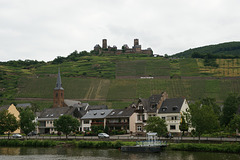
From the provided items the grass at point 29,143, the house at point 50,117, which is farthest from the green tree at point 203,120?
the house at point 50,117

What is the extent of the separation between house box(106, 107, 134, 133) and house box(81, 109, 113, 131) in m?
2.04

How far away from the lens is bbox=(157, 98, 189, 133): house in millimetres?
76575

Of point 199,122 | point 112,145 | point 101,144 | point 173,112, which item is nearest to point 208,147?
point 199,122

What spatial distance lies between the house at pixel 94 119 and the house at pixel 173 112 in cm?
1888

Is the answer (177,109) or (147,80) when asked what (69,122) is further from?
(147,80)

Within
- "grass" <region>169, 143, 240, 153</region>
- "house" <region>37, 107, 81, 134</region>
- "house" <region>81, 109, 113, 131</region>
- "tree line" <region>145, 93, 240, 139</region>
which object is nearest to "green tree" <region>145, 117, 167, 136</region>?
"tree line" <region>145, 93, 240, 139</region>

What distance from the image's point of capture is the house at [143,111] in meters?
81.6

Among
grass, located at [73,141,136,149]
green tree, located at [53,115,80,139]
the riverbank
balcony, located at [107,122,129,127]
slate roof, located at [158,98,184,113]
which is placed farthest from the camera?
balcony, located at [107,122,129,127]

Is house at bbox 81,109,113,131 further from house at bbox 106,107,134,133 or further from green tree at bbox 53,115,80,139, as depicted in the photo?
green tree at bbox 53,115,80,139

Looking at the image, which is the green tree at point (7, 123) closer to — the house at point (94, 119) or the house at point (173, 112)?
the house at point (94, 119)

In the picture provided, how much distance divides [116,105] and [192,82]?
52738 millimetres

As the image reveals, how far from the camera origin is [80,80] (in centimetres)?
18938

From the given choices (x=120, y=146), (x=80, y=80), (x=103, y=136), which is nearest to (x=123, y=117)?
(x=103, y=136)

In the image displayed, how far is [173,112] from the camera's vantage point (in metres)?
77.0
